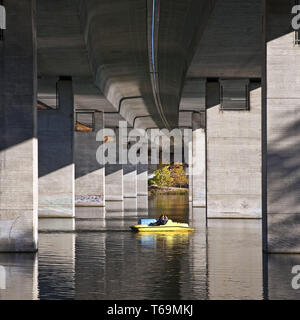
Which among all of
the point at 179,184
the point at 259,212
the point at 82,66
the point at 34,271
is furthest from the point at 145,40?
the point at 179,184

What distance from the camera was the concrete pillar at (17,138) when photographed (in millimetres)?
26031

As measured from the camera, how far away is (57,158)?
47.5 metres

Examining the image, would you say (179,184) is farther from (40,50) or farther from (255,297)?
(255,297)

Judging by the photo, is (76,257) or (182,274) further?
(76,257)

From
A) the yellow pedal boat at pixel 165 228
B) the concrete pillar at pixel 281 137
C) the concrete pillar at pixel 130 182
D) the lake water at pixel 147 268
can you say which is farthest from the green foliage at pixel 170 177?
the concrete pillar at pixel 281 137

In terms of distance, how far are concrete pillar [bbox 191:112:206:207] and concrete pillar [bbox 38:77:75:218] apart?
63.5 ft

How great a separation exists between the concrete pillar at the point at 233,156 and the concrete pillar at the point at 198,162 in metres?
20.8

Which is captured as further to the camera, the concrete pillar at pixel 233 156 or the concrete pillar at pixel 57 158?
the concrete pillar at pixel 57 158

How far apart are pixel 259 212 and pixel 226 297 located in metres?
28.3

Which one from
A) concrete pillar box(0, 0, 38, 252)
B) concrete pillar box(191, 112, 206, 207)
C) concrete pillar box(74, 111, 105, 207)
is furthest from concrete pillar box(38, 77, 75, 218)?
concrete pillar box(0, 0, 38, 252)

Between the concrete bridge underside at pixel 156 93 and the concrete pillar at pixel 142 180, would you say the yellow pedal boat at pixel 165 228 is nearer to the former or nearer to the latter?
the concrete bridge underside at pixel 156 93

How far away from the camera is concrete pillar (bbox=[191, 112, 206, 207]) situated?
65.2 metres

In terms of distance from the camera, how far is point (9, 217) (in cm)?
2616
